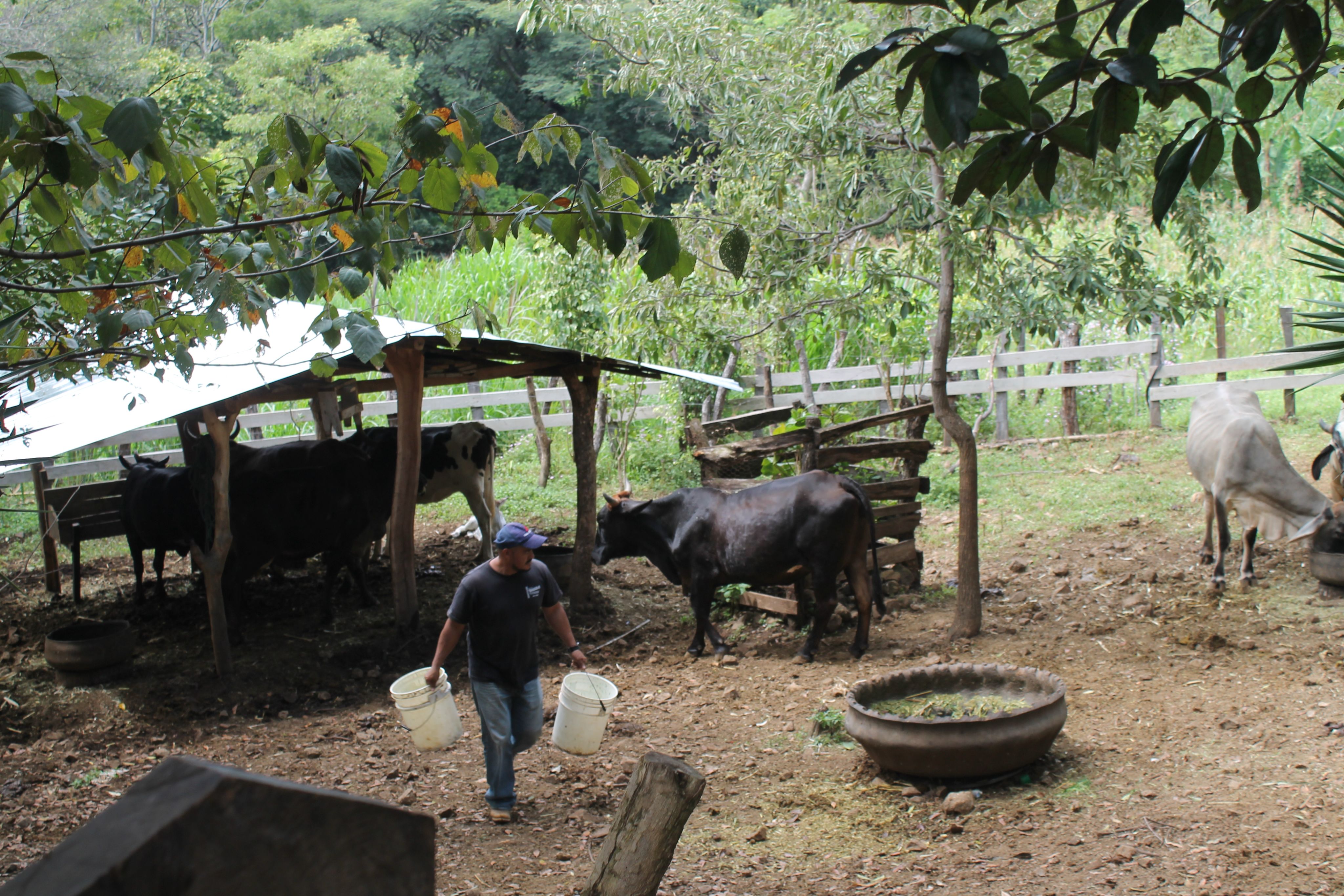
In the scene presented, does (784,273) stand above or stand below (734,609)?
above

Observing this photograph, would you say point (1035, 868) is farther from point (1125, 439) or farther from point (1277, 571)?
point (1125, 439)

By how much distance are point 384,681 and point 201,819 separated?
7.06 m

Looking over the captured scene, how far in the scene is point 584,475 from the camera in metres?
9.18

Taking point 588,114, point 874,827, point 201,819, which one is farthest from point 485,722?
point 588,114

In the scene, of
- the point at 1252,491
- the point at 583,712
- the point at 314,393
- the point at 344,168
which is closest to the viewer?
the point at 344,168

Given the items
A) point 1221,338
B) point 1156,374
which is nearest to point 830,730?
point 1156,374

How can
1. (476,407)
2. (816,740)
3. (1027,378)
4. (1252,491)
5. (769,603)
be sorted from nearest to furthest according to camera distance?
(816,740) → (1252,491) → (769,603) → (1027,378) → (476,407)

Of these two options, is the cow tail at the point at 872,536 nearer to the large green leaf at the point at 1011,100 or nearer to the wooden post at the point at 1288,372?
the large green leaf at the point at 1011,100

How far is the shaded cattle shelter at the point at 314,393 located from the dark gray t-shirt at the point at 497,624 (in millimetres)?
1381

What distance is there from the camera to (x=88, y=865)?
710mm

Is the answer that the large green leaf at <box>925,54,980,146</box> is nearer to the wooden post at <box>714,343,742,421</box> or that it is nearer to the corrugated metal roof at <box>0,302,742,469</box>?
the corrugated metal roof at <box>0,302,742,469</box>

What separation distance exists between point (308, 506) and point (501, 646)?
4191 millimetres

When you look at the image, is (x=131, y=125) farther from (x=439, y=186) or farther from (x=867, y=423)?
(x=867, y=423)

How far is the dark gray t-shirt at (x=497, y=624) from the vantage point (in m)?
5.04
